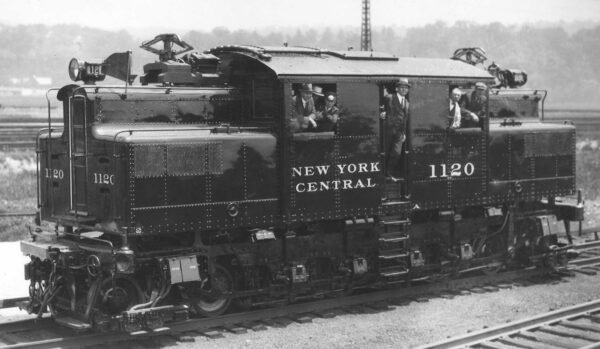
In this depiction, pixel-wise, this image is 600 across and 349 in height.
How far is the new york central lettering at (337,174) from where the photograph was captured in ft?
36.5

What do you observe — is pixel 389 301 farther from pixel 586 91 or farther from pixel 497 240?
pixel 586 91

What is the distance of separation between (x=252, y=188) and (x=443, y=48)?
170 ft

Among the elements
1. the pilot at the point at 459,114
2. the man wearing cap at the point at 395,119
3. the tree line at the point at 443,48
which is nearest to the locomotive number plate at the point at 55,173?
the man wearing cap at the point at 395,119

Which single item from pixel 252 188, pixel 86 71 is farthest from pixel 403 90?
pixel 86 71

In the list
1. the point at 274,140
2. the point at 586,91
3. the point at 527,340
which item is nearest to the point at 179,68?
the point at 274,140

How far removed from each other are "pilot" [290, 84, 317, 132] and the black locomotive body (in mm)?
110

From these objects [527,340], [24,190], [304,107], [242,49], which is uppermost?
[242,49]

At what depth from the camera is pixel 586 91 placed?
212 ft

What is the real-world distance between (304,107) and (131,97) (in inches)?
89.6

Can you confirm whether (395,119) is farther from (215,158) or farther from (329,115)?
(215,158)

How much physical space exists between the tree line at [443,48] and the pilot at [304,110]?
4388cm

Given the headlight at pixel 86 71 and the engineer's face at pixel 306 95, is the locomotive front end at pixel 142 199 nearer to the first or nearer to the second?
the headlight at pixel 86 71

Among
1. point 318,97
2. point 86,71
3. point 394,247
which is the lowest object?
point 394,247

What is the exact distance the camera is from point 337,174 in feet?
37.7
